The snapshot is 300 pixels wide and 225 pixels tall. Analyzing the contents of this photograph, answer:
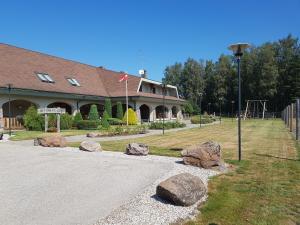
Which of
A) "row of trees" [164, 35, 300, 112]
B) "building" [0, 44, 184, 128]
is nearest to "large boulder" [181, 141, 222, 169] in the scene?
"building" [0, 44, 184, 128]

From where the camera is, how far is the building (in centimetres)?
2453

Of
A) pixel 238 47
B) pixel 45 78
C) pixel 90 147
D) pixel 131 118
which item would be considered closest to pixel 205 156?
pixel 238 47

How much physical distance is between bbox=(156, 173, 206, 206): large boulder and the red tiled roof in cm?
2032

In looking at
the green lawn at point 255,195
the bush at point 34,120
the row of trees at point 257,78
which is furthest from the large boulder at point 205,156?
the row of trees at point 257,78

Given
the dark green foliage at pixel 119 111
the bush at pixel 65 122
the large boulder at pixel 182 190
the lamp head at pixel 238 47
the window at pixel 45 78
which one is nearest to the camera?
the large boulder at pixel 182 190

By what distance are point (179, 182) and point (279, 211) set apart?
170 centimetres

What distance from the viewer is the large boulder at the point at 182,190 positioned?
5.42 meters

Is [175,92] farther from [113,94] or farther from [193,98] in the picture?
[193,98]

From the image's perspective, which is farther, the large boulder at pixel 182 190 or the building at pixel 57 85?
the building at pixel 57 85

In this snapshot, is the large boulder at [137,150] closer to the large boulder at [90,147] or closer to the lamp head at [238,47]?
the large boulder at [90,147]

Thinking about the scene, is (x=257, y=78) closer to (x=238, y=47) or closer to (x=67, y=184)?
(x=238, y=47)

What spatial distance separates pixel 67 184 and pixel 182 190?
110 inches

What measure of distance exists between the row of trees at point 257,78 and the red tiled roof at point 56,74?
104 feet

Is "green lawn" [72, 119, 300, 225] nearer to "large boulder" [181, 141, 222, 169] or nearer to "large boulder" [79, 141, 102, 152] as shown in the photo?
"large boulder" [181, 141, 222, 169]
